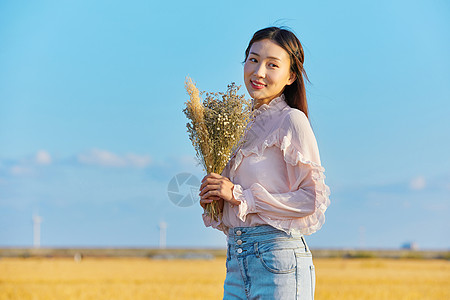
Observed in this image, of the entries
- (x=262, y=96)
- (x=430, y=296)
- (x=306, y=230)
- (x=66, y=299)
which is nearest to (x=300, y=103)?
(x=262, y=96)

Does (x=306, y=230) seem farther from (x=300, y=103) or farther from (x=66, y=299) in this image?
(x=66, y=299)

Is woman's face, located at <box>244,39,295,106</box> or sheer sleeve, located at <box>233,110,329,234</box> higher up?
woman's face, located at <box>244,39,295,106</box>

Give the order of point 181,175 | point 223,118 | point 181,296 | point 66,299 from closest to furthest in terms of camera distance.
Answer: point 223,118
point 181,175
point 66,299
point 181,296

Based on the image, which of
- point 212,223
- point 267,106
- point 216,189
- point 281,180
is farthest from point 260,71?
point 212,223

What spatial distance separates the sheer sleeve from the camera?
11.4 ft

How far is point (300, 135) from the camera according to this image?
3.58 meters

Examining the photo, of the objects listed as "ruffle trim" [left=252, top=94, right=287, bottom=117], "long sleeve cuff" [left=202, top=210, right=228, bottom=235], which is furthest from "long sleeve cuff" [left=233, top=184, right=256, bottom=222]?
"ruffle trim" [left=252, top=94, right=287, bottom=117]

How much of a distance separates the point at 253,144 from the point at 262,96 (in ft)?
0.99

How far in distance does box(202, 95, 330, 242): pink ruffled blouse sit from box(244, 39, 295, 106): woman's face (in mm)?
175

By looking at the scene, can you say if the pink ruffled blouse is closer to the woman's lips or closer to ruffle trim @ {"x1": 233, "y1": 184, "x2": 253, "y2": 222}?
ruffle trim @ {"x1": 233, "y1": 184, "x2": 253, "y2": 222}

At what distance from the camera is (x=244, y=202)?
348 cm

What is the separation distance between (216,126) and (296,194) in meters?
0.59

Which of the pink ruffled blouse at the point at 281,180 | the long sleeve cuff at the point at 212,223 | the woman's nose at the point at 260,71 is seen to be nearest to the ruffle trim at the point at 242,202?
the pink ruffled blouse at the point at 281,180

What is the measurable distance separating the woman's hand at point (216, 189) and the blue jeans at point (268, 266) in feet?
0.68
